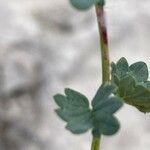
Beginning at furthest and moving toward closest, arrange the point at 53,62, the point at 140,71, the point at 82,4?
the point at 53,62, the point at 140,71, the point at 82,4

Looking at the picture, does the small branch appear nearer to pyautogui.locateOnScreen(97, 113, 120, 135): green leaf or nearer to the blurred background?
pyautogui.locateOnScreen(97, 113, 120, 135): green leaf

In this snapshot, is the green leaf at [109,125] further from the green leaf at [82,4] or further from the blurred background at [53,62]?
the blurred background at [53,62]

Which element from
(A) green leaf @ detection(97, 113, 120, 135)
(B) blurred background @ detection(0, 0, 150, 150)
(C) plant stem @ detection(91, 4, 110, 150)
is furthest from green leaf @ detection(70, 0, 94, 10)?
(B) blurred background @ detection(0, 0, 150, 150)

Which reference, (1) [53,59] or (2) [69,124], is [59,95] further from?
(1) [53,59]

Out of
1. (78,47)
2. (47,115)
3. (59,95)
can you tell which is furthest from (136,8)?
(59,95)

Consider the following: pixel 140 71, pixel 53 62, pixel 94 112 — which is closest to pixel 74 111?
pixel 94 112

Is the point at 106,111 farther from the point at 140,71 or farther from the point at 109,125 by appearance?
the point at 140,71
